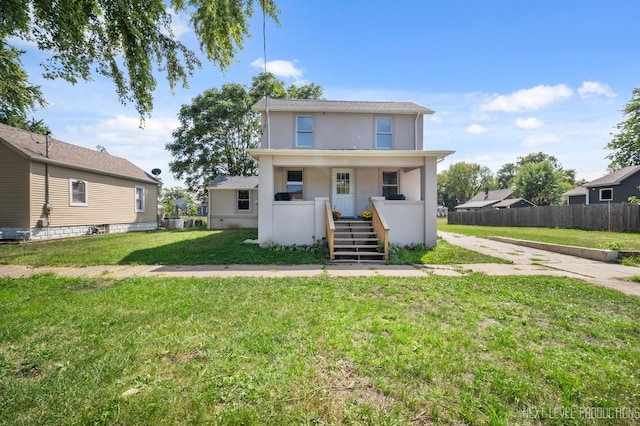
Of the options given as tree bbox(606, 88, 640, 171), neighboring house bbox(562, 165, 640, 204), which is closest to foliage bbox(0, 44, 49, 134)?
neighboring house bbox(562, 165, 640, 204)

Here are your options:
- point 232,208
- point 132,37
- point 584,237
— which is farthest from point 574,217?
point 132,37

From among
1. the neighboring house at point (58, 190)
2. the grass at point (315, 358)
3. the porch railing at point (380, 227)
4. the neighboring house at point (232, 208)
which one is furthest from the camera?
the neighboring house at point (232, 208)

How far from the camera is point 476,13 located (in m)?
9.36

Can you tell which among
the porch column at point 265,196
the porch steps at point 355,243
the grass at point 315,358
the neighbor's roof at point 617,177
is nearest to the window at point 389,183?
the porch steps at point 355,243

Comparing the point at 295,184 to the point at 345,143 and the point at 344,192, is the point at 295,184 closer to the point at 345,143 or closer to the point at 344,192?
the point at 344,192

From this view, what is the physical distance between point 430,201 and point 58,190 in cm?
1706

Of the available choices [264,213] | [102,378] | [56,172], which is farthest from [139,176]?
[102,378]

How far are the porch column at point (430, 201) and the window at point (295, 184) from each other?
522 cm

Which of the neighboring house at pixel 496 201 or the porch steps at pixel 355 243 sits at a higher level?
the neighboring house at pixel 496 201

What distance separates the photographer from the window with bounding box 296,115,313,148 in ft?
40.6

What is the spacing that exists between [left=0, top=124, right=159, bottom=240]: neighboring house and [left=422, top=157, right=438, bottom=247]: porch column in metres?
16.2

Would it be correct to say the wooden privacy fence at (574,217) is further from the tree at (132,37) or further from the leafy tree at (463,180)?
the leafy tree at (463,180)

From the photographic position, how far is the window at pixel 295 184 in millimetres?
12188

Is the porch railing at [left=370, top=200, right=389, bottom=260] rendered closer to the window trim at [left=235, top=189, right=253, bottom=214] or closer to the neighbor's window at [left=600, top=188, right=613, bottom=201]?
the window trim at [left=235, top=189, right=253, bottom=214]
